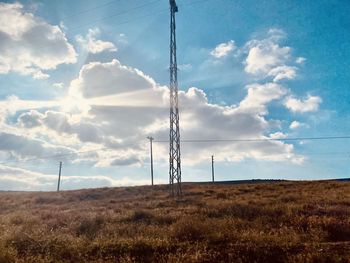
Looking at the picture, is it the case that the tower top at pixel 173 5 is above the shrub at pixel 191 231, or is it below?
above

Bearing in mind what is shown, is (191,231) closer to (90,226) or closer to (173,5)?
(90,226)

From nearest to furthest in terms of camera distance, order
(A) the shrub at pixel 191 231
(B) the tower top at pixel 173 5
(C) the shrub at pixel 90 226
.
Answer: (A) the shrub at pixel 191 231, (C) the shrub at pixel 90 226, (B) the tower top at pixel 173 5

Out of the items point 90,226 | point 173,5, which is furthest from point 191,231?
point 173,5

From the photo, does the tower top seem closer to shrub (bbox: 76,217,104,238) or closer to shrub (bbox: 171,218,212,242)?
shrub (bbox: 76,217,104,238)

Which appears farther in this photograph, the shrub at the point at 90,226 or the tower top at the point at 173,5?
the tower top at the point at 173,5

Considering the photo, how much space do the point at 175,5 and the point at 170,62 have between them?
5737 millimetres

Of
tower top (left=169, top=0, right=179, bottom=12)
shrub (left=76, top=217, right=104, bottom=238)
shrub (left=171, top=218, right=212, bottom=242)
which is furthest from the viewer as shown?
tower top (left=169, top=0, right=179, bottom=12)

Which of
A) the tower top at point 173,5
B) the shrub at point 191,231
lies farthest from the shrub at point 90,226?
the tower top at point 173,5

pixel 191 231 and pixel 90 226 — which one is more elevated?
pixel 90 226

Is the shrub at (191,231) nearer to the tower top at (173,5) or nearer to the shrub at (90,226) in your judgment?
the shrub at (90,226)

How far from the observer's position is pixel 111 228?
14.6 m

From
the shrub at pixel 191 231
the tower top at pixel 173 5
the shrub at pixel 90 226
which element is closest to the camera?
the shrub at pixel 191 231

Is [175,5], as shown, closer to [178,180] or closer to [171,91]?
[171,91]

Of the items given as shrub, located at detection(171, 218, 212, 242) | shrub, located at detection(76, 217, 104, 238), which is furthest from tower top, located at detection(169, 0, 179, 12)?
shrub, located at detection(171, 218, 212, 242)
